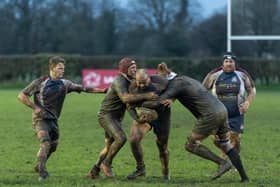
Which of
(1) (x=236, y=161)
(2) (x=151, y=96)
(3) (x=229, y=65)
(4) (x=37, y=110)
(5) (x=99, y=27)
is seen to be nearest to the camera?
(2) (x=151, y=96)

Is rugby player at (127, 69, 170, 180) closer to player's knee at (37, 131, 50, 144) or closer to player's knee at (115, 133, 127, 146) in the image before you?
player's knee at (115, 133, 127, 146)

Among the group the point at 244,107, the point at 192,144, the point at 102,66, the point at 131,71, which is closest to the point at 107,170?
the point at 192,144

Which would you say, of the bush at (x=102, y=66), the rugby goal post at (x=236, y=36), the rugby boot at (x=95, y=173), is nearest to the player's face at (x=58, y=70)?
the rugby boot at (x=95, y=173)

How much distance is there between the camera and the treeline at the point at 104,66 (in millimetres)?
53281

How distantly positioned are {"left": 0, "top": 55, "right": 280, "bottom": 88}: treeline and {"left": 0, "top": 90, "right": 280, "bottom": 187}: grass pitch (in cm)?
2996

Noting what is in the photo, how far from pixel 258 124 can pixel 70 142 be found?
7585 millimetres

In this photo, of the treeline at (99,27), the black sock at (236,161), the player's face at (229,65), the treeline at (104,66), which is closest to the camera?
the black sock at (236,161)

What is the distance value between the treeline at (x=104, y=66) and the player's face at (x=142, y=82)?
42.2m

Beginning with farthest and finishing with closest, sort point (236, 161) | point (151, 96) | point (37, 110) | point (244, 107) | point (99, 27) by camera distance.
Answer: point (99, 27) < point (244, 107) < point (37, 110) < point (236, 161) < point (151, 96)

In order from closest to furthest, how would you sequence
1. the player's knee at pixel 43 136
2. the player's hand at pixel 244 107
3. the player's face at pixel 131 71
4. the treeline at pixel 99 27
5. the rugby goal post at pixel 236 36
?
the player's face at pixel 131 71
the player's knee at pixel 43 136
the player's hand at pixel 244 107
the rugby goal post at pixel 236 36
the treeline at pixel 99 27

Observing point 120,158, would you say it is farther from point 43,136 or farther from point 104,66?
point 104,66

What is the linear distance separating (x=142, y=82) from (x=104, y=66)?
45.2 m

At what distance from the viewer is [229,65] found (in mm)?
12344

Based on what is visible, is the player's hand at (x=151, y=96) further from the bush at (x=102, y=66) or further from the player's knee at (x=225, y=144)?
the bush at (x=102, y=66)
